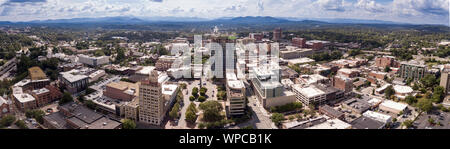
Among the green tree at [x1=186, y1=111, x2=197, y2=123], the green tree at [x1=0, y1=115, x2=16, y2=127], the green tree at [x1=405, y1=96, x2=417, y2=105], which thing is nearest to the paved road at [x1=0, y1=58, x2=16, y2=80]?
the green tree at [x1=0, y1=115, x2=16, y2=127]

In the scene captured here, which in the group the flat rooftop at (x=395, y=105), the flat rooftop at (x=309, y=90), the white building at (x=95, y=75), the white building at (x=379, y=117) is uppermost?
the white building at (x=95, y=75)

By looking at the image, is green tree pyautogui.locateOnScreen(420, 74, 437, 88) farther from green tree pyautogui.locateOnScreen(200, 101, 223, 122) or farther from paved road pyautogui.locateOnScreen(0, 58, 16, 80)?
paved road pyautogui.locateOnScreen(0, 58, 16, 80)

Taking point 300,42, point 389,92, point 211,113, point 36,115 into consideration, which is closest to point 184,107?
point 211,113

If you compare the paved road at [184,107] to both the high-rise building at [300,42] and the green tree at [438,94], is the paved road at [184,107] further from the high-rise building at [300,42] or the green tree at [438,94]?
the high-rise building at [300,42]

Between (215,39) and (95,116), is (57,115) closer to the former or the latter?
(95,116)

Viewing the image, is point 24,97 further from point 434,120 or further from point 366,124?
point 434,120

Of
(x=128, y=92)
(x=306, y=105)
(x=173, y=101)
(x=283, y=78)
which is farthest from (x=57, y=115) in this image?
(x=283, y=78)

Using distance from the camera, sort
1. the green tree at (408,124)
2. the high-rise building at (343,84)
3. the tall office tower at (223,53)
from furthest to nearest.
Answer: the tall office tower at (223,53), the high-rise building at (343,84), the green tree at (408,124)

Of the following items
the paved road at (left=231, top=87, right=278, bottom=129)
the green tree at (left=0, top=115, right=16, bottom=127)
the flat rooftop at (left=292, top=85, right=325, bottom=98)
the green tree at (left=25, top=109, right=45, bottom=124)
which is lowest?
the paved road at (left=231, top=87, right=278, bottom=129)

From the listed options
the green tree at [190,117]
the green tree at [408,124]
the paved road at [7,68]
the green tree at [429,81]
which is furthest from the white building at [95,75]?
the green tree at [429,81]
